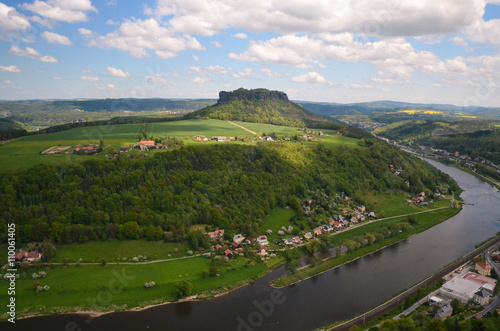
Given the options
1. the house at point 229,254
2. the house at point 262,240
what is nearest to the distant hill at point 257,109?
the house at point 262,240

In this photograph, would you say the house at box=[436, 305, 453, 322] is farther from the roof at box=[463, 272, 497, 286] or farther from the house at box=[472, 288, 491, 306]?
the roof at box=[463, 272, 497, 286]

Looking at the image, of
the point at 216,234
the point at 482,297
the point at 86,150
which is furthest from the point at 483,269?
the point at 86,150

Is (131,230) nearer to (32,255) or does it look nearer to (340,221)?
(32,255)

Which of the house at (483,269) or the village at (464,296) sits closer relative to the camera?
the village at (464,296)

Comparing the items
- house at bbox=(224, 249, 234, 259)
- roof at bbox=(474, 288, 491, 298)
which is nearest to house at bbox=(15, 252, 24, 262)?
house at bbox=(224, 249, 234, 259)

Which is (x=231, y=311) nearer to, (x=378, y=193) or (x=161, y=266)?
(x=161, y=266)

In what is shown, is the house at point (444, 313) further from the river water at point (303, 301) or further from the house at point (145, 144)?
the house at point (145, 144)
